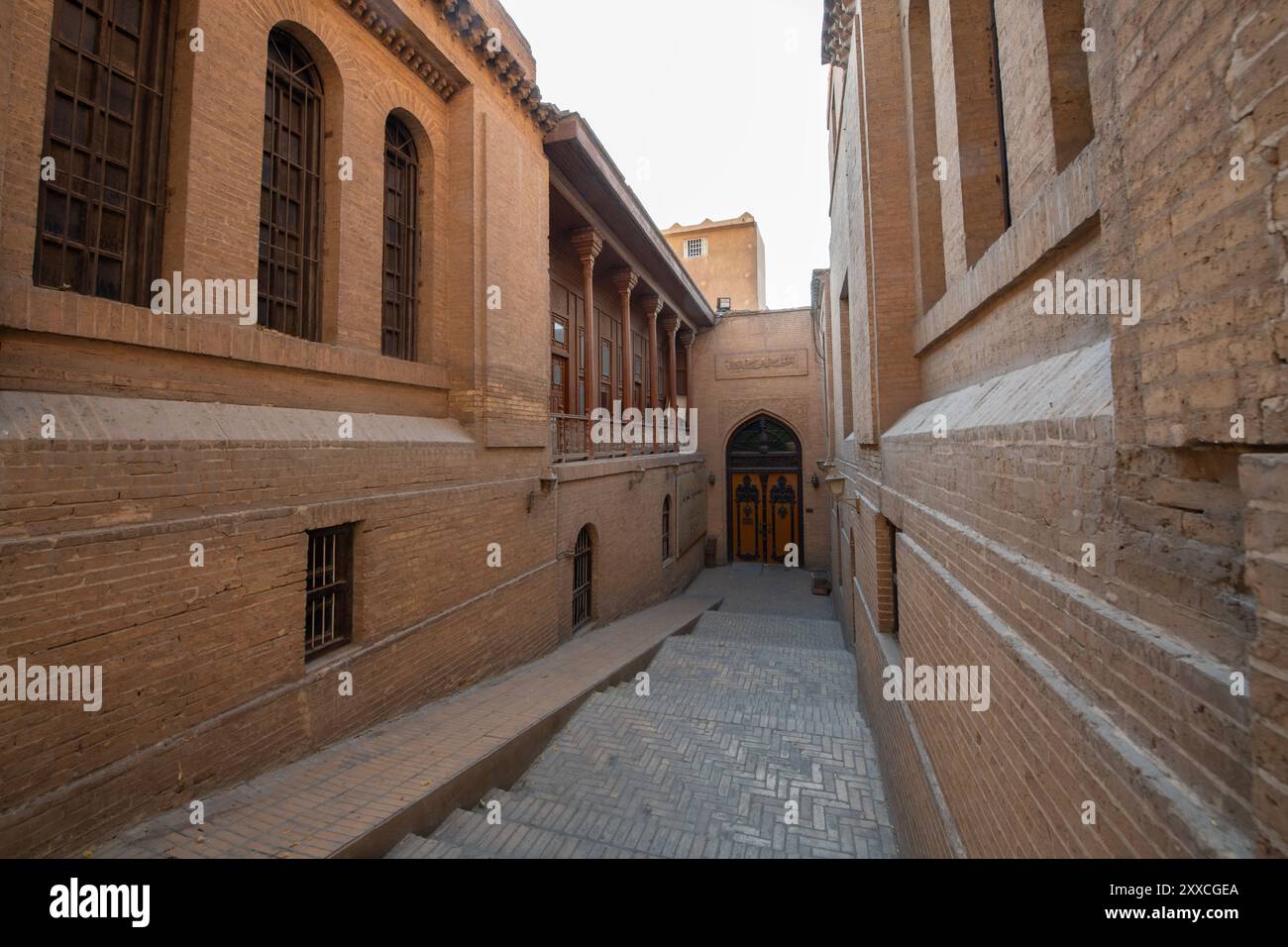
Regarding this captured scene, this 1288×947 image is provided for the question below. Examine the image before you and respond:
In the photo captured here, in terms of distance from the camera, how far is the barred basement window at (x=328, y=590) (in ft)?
15.8

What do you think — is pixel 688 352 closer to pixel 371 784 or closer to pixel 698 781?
pixel 698 781

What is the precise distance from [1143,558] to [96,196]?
6.12 meters

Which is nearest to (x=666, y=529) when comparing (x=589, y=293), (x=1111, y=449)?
(x=589, y=293)

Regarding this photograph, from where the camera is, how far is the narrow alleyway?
421 centimetres

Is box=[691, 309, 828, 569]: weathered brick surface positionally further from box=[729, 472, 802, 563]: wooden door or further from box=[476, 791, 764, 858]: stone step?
box=[476, 791, 764, 858]: stone step

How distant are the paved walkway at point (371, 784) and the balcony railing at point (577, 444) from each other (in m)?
3.82

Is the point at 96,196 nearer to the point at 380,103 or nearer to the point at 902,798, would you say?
the point at 380,103

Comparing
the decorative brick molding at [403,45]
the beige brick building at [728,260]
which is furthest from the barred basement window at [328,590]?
the beige brick building at [728,260]

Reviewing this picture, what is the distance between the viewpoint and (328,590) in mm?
4977

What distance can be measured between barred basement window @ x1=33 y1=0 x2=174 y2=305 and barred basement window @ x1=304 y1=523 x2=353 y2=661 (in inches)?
90.8

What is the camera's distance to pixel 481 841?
13.3 ft

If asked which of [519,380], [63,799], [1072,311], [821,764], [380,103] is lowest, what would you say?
[821,764]

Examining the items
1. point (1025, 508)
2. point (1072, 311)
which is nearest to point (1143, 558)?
point (1025, 508)

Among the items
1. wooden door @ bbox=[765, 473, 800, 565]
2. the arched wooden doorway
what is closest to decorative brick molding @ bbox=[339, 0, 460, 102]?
the arched wooden doorway
